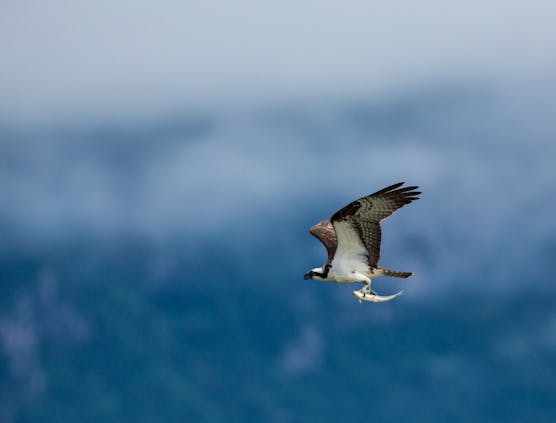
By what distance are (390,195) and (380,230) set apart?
1804mm

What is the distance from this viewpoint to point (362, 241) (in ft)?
123

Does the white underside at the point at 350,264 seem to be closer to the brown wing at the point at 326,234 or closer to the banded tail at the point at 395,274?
the banded tail at the point at 395,274

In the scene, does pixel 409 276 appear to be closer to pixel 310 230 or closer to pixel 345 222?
pixel 345 222

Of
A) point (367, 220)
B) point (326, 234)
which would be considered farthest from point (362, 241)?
point (326, 234)

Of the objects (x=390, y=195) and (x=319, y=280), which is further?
(x=319, y=280)

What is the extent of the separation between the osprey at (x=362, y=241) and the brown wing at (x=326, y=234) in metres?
0.30

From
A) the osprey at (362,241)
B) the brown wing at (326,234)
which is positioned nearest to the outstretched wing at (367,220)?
the osprey at (362,241)

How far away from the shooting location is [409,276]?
122 feet

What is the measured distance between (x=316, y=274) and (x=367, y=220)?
131 inches

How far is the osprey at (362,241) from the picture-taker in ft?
117

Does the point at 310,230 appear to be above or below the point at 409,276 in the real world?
above

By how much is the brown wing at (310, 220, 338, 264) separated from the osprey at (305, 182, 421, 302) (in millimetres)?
300

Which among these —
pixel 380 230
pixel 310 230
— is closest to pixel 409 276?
pixel 380 230

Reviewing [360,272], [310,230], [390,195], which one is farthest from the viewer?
[310,230]
